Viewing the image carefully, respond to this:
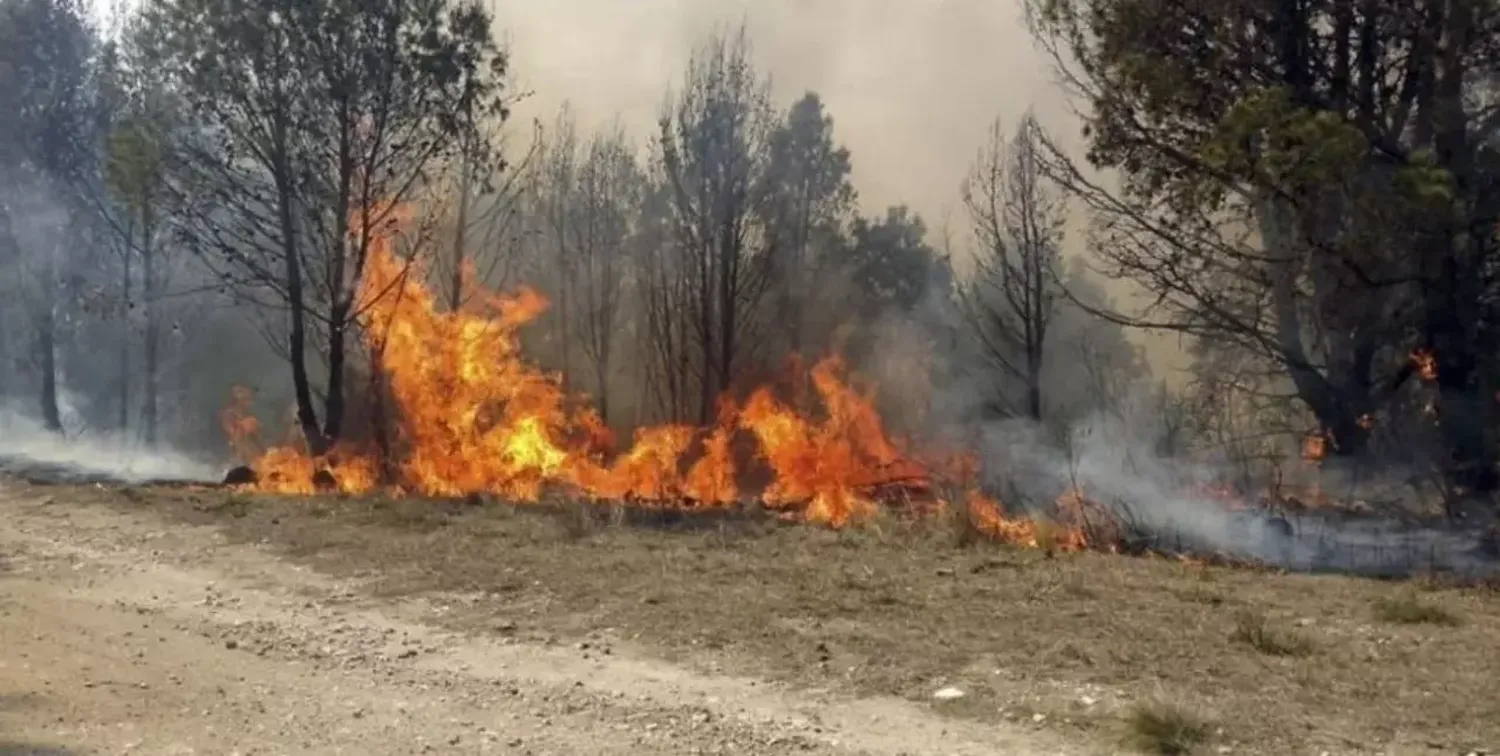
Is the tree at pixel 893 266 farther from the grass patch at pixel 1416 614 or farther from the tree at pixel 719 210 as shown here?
the grass patch at pixel 1416 614

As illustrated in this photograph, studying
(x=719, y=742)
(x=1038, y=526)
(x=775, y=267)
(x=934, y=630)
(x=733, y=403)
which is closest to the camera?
(x=719, y=742)

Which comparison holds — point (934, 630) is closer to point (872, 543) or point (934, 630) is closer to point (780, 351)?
point (872, 543)

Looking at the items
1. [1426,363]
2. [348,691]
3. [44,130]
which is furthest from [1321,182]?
[44,130]

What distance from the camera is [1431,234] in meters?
12.6

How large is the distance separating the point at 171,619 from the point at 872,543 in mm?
6259

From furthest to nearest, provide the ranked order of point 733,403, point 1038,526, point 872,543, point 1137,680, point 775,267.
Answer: point 775,267 → point 733,403 → point 1038,526 → point 872,543 → point 1137,680

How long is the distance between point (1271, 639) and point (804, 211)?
17904 mm

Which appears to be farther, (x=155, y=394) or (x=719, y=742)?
(x=155, y=394)

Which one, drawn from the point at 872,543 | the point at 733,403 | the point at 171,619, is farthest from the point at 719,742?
the point at 733,403

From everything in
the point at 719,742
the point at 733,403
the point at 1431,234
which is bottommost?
the point at 719,742

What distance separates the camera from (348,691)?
7.40m

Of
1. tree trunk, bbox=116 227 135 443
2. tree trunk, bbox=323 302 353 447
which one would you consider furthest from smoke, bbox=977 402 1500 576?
tree trunk, bbox=116 227 135 443

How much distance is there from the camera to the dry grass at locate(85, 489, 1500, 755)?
22.6ft

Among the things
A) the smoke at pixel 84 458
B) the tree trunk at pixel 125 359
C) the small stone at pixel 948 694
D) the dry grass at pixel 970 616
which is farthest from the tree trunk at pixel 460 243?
the small stone at pixel 948 694
